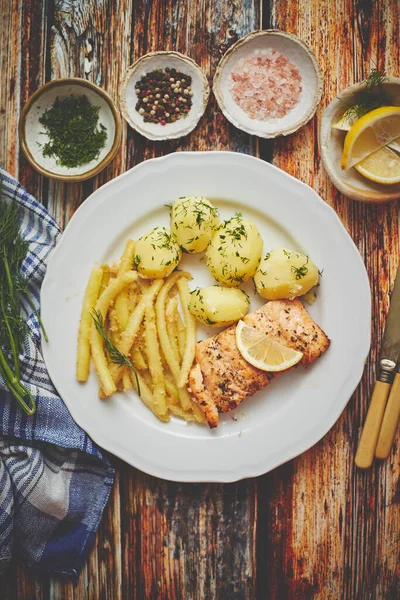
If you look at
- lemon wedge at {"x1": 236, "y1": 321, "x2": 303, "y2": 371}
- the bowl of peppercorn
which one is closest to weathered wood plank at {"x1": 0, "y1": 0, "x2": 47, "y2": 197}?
the bowl of peppercorn

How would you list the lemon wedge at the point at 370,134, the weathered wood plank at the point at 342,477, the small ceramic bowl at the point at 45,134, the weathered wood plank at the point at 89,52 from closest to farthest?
the lemon wedge at the point at 370,134
the small ceramic bowl at the point at 45,134
the weathered wood plank at the point at 342,477
the weathered wood plank at the point at 89,52

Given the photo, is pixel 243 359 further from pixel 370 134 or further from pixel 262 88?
pixel 262 88

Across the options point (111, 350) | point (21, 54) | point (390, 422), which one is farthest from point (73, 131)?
point (390, 422)

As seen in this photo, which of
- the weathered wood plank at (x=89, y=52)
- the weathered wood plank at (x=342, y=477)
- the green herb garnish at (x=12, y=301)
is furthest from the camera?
the weathered wood plank at (x=89, y=52)

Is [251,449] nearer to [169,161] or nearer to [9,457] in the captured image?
[9,457]

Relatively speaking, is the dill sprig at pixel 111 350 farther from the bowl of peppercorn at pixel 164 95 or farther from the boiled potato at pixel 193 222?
the bowl of peppercorn at pixel 164 95

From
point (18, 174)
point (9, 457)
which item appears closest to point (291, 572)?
point (9, 457)

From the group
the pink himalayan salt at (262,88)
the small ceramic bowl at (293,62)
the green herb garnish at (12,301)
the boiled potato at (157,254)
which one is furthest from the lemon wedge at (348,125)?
the green herb garnish at (12,301)
